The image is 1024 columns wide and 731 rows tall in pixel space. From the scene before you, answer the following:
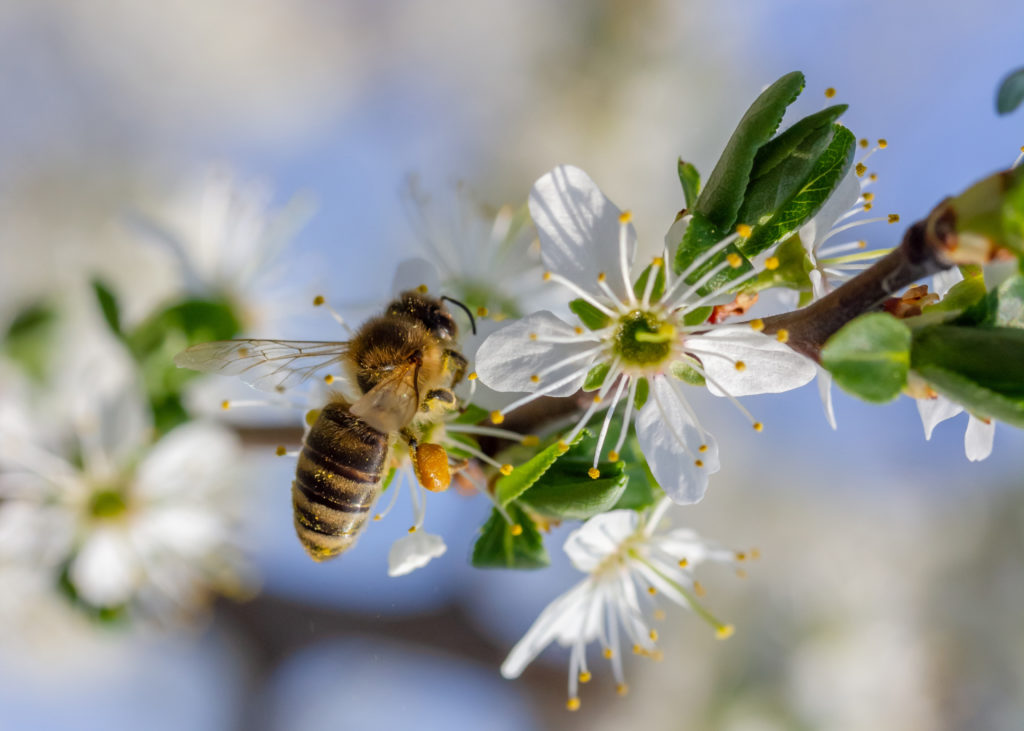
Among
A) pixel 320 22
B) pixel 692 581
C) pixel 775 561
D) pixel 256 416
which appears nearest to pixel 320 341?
pixel 692 581

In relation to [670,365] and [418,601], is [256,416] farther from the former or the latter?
[670,365]

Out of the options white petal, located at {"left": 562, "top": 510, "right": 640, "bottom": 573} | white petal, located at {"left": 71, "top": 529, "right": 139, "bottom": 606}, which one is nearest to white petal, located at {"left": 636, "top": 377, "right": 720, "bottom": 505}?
white petal, located at {"left": 562, "top": 510, "right": 640, "bottom": 573}

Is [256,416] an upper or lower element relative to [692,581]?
lower

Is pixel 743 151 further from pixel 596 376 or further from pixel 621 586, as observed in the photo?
pixel 621 586

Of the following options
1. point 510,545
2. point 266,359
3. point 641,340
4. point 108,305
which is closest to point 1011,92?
point 641,340

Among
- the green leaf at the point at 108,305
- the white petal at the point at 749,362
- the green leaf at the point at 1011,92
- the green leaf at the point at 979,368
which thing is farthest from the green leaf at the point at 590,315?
the green leaf at the point at 108,305

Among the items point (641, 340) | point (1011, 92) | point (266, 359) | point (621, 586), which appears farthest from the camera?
point (621, 586)
